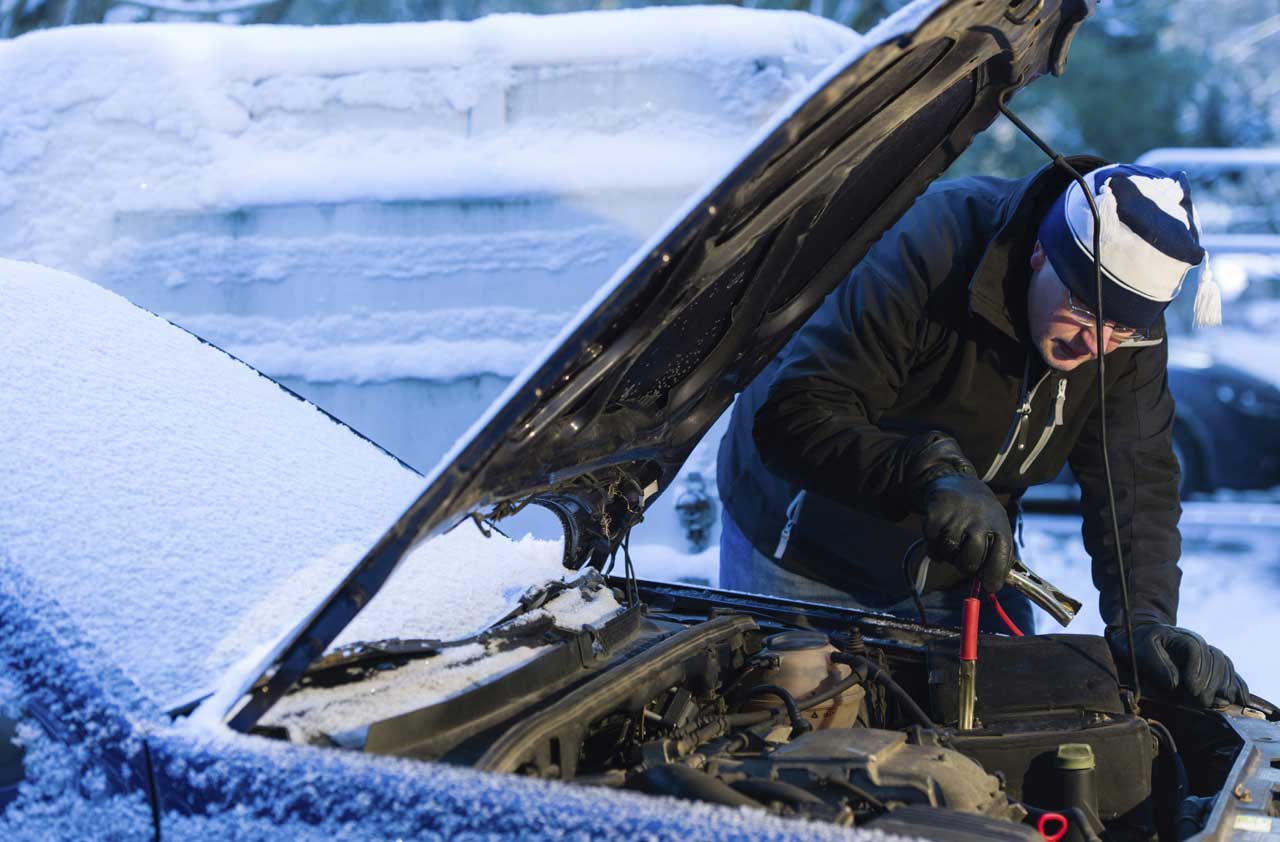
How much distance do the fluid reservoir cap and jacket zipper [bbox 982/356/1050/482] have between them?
0.85 metres

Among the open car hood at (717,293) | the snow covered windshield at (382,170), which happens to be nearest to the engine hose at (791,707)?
the open car hood at (717,293)

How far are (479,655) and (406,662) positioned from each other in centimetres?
12

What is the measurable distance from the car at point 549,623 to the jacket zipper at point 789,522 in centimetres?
36

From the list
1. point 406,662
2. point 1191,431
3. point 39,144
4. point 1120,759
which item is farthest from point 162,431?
point 1191,431

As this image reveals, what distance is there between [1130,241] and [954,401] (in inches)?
22.3

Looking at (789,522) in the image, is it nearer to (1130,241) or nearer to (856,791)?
(1130,241)

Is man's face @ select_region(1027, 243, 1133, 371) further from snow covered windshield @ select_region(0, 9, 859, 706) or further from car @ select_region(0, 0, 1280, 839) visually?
snow covered windshield @ select_region(0, 9, 859, 706)

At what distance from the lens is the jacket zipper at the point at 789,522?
272 cm

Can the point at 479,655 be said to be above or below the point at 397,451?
below

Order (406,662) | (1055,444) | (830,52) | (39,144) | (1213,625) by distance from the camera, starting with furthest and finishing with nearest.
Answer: (1213,625), (39,144), (830,52), (1055,444), (406,662)

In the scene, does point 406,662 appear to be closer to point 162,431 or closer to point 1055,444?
point 162,431

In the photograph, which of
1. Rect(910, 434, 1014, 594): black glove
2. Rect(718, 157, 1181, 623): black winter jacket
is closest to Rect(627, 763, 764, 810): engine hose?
Rect(910, 434, 1014, 594): black glove

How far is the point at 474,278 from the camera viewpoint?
447 cm

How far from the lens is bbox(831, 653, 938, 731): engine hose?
195 cm
